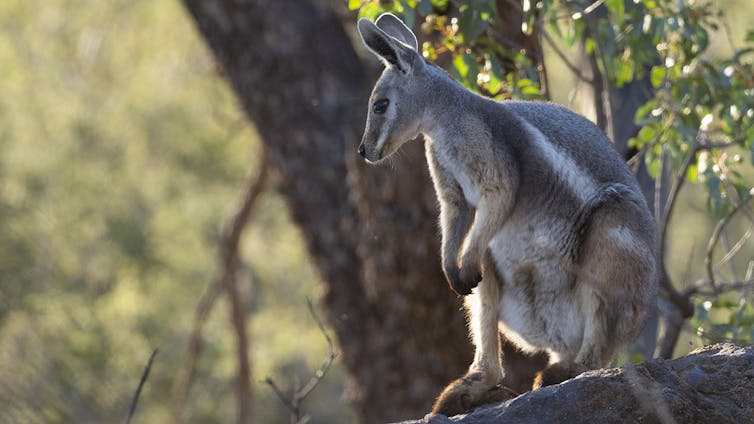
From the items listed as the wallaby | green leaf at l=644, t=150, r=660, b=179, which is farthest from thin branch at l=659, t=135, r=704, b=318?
the wallaby

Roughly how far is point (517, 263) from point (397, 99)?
809 millimetres

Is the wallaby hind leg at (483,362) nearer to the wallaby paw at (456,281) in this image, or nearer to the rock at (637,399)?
the wallaby paw at (456,281)

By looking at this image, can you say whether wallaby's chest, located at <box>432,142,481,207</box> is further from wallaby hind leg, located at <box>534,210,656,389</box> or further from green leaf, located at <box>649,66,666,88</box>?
green leaf, located at <box>649,66,666,88</box>

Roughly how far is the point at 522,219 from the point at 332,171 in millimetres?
4283

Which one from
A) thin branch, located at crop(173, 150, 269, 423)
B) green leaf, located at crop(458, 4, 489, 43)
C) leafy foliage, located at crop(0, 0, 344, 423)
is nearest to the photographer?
green leaf, located at crop(458, 4, 489, 43)

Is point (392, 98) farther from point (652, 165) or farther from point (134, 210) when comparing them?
point (134, 210)

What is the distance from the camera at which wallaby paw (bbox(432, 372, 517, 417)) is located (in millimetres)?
4945

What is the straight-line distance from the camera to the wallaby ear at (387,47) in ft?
16.4

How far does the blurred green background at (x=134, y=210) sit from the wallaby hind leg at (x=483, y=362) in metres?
11.1

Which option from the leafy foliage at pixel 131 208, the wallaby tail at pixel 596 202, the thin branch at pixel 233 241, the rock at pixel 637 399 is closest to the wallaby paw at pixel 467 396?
the rock at pixel 637 399

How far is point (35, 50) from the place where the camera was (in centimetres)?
2106

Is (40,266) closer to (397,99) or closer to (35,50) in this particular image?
(35,50)

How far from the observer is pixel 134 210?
812 inches

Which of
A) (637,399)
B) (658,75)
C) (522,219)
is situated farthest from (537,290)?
(658,75)
